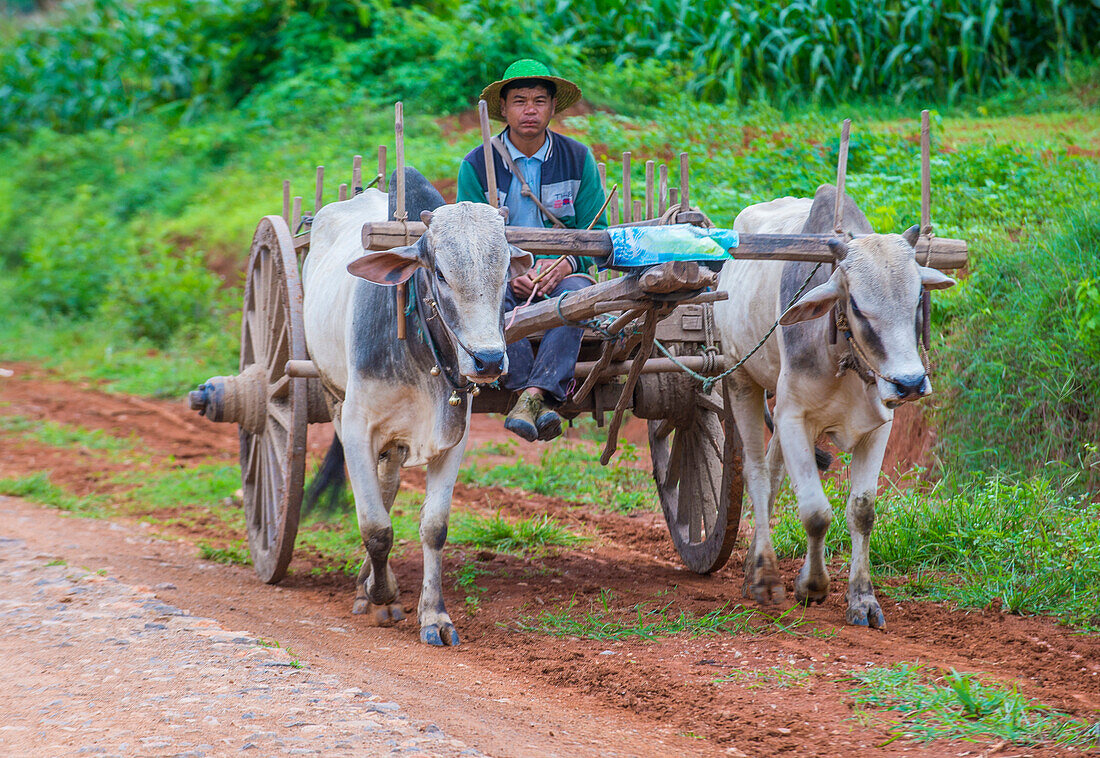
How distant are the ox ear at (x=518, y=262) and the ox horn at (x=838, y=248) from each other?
1105mm

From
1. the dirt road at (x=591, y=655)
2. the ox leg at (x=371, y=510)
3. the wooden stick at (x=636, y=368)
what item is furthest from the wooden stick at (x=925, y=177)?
the ox leg at (x=371, y=510)

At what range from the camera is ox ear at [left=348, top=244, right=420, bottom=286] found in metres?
3.76

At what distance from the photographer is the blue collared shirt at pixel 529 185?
494 cm

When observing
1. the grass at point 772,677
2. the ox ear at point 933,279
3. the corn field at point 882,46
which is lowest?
the grass at point 772,677

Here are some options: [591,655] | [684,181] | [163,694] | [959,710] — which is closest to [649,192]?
[684,181]

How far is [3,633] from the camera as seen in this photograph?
12.7 ft

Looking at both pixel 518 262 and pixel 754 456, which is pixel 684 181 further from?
pixel 754 456

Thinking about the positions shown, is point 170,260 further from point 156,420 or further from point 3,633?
point 3,633

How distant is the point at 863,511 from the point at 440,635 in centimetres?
177

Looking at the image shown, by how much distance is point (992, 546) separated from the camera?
4.90 meters

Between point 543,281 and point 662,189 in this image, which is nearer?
point 543,281

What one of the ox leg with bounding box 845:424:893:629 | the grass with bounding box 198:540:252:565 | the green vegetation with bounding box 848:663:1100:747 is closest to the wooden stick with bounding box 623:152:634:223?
the ox leg with bounding box 845:424:893:629

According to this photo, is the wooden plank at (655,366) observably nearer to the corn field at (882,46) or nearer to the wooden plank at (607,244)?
the wooden plank at (607,244)

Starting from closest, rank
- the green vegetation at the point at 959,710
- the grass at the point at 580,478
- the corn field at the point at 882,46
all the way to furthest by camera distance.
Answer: the green vegetation at the point at 959,710 < the grass at the point at 580,478 < the corn field at the point at 882,46
